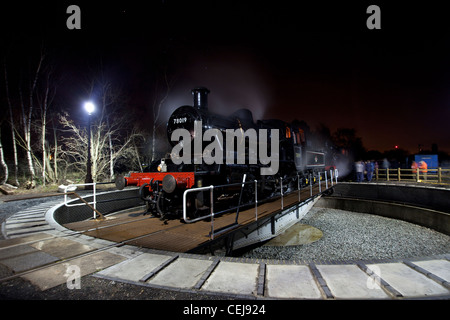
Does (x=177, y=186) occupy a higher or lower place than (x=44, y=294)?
higher

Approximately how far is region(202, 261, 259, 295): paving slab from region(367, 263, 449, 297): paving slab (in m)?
1.50

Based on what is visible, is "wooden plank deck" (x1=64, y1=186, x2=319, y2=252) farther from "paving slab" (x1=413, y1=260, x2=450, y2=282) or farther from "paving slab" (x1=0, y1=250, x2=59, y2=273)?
"paving slab" (x1=413, y1=260, x2=450, y2=282)

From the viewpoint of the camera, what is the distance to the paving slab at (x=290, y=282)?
7.50 feet

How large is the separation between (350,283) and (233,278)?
131cm

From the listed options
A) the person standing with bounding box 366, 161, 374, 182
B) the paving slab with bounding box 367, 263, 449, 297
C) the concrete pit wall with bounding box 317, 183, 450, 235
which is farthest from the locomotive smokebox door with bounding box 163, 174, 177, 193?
the person standing with bounding box 366, 161, 374, 182

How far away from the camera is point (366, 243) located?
28.2 ft

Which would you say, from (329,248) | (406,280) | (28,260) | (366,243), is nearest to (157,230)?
(28,260)

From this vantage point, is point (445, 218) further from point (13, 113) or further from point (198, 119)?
point (13, 113)

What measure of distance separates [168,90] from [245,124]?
38.9 ft

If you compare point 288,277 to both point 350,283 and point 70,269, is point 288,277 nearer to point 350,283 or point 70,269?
point 350,283

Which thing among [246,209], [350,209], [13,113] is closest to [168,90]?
[13,113]

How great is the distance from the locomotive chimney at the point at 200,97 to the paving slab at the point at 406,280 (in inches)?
244

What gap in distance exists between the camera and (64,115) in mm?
14484
